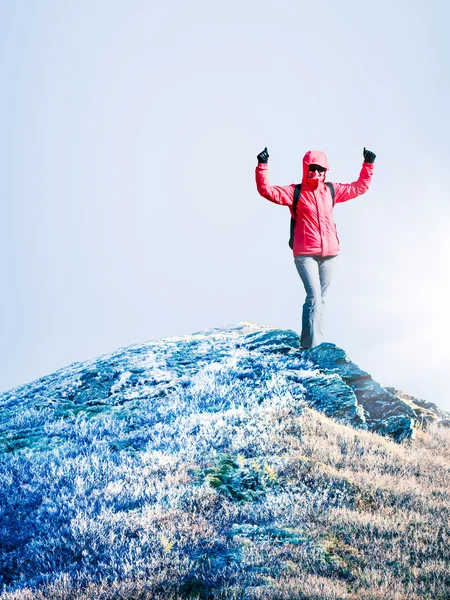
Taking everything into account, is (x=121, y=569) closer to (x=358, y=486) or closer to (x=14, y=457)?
(x=358, y=486)

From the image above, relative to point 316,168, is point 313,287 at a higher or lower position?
lower

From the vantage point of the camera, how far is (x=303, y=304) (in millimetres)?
11984

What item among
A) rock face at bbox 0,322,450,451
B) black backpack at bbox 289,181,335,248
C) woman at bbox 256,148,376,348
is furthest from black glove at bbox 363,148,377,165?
rock face at bbox 0,322,450,451

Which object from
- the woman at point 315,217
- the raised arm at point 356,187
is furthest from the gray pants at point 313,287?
the raised arm at point 356,187

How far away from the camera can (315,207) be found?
→ 11.5m

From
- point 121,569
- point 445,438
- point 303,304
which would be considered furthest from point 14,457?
point 445,438

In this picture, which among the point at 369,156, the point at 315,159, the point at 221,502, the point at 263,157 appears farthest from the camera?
the point at 369,156

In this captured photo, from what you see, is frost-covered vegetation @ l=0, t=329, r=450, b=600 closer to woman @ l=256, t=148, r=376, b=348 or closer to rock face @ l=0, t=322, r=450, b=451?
rock face @ l=0, t=322, r=450, b=451

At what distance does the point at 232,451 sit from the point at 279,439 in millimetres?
887

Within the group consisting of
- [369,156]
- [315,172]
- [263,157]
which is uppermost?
[369,156]

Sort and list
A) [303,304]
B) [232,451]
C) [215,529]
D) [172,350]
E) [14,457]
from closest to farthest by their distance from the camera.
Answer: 1. [215,529]
2. [232,451]
3. [14,457]
4. [303,304]
5. [172,350]

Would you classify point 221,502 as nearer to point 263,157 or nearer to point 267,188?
point 267,188

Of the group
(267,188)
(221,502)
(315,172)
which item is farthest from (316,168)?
(221,502)

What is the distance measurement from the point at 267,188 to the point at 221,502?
673 centimetres
